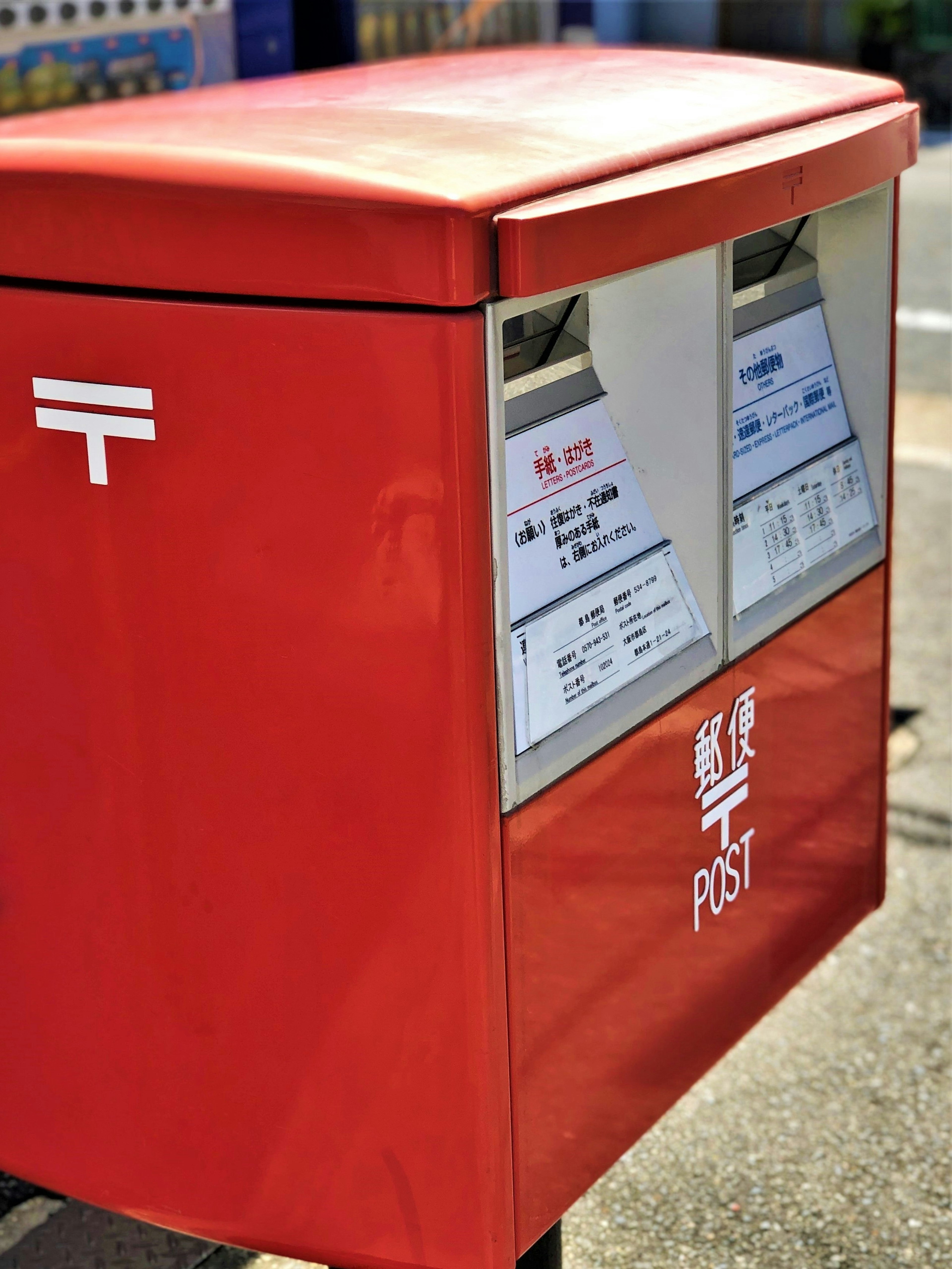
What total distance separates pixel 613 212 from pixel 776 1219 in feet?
4.97

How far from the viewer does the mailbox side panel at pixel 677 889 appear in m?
1.52

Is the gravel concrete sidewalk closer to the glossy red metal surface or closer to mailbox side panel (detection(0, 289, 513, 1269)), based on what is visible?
mailbox side panel (detection(0, 289, 513, 1269))

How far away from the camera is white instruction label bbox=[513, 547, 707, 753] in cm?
141

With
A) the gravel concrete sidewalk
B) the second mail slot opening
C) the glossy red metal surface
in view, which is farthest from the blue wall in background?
the gravel concrete sidewalk

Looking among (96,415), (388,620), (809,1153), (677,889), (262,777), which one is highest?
(96,415)

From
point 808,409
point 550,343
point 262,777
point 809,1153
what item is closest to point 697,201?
point 550,343

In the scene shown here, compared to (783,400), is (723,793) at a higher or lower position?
lower

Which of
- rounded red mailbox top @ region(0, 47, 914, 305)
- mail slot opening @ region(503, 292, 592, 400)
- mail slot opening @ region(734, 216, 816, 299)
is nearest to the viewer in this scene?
rounded red mailbox top @ region(0, 47, 914, 305)

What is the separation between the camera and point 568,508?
145 cm

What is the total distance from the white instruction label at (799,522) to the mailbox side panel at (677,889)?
80 millimetres

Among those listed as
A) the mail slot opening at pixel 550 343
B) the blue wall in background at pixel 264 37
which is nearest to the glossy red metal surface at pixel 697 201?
the mail slot opening at pixel 550 343

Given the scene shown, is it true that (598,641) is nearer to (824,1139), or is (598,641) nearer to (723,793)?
(723,793)

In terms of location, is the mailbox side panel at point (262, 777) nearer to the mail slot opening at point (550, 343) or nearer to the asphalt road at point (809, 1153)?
the mail slot opening at point (550, 343)

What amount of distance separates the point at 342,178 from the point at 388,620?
38cm
